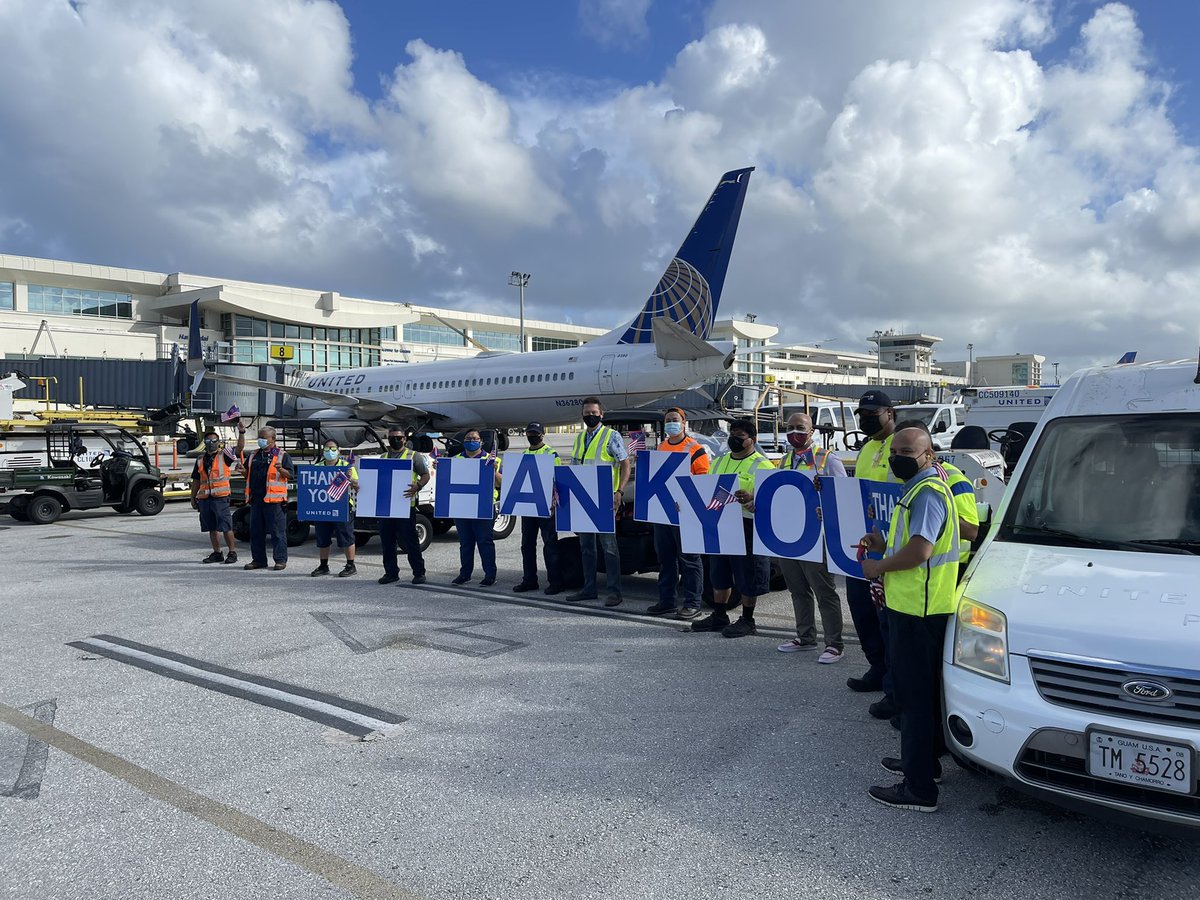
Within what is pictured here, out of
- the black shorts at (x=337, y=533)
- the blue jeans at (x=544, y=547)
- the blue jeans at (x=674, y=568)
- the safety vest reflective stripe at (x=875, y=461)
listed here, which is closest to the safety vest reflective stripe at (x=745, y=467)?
the blue jeans at (x=674, y=568)

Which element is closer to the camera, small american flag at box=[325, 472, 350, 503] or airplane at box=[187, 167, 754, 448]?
small american flag at box=[325, 472, 350, 503]

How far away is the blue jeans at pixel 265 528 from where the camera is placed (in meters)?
10.6

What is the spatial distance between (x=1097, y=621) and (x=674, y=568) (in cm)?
487

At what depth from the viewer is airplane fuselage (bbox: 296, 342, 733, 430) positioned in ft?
79.6

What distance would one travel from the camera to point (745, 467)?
7.41 m

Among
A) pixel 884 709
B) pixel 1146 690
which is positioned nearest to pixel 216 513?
pixel 884 709

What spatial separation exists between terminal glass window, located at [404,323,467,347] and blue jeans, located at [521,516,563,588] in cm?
7180

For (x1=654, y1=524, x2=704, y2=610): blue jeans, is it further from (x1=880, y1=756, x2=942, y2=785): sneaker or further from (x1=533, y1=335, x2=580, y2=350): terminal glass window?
(x1=533, y1=335, x2=580, y2=350): terminal glass window

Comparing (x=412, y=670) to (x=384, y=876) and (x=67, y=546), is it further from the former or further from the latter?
(x=67, y=546)

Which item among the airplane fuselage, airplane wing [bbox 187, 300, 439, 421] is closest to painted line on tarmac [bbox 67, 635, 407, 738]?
the airplane fuselage

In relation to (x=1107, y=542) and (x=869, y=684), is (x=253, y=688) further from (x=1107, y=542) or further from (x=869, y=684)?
(x=1107, y=542)

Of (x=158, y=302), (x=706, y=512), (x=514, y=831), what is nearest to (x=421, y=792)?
(x=514, y=831)

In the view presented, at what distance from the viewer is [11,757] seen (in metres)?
4.70

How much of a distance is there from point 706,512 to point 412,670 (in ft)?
9.28
